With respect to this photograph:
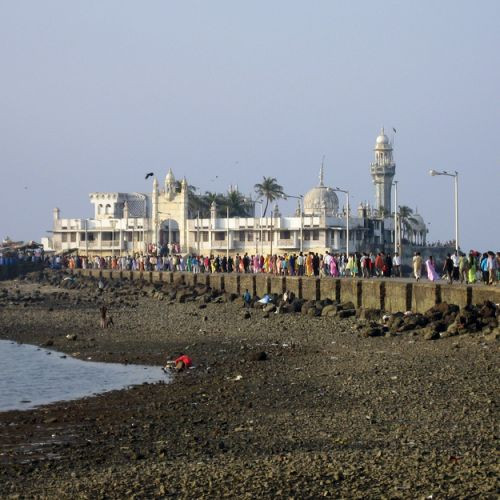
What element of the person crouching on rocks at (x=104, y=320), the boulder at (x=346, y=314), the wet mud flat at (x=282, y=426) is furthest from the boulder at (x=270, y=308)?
the wet mud flat at (x=282, y=426)

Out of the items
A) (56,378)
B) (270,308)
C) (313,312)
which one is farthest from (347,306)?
(56,378)

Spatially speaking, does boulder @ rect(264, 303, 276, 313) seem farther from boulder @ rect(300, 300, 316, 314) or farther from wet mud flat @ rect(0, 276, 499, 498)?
wet mud flat @ rect(0, 276, 499, 498)

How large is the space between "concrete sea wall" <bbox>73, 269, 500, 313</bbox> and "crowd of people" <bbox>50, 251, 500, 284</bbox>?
1.67 m

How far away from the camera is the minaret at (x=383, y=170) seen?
139875 millimetres

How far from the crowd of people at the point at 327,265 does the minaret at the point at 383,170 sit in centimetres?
5247

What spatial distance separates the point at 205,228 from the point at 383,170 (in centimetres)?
4573

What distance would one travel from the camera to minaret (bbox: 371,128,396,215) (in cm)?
13988

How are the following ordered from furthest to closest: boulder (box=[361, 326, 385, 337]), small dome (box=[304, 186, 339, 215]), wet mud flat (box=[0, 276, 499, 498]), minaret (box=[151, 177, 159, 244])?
small dome (box=[304, 186, 339, 215]), minaret (box=[151, 177, 159, 244]), boulder (box=[361, 326, 385, 337]), wet mud flat (box=[0, 276, 499, 498])

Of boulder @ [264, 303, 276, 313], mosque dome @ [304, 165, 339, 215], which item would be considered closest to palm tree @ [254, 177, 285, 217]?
mosque dome @ [304, 165, 339, 215]

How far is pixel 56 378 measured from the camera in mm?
25344

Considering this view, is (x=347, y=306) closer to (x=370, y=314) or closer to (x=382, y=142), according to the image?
(x=370, y=314)

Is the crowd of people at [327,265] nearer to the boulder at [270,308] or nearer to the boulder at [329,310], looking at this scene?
the boulder at [329,310]

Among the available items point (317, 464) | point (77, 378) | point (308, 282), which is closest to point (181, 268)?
point (308, 282)

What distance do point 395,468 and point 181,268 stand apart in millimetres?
65162
